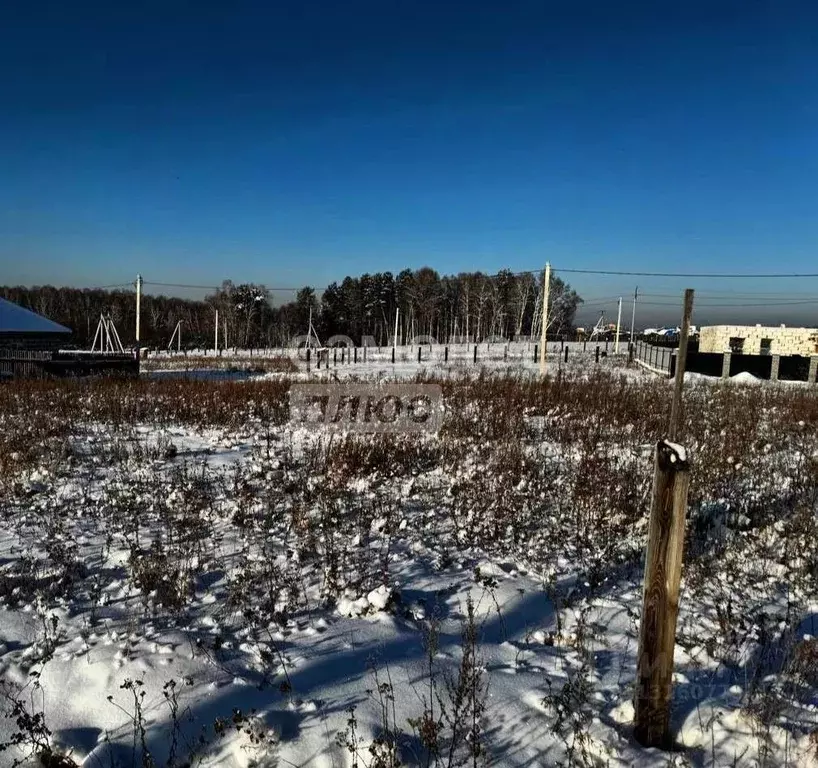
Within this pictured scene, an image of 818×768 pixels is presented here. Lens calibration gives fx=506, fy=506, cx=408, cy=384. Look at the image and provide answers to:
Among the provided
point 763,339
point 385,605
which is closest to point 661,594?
point 385,605

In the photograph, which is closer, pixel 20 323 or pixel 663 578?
pixel 663 578

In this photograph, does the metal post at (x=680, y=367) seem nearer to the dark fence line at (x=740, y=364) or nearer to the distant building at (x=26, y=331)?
the dark fence line at (x=740, y=364)

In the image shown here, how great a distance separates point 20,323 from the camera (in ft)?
71.8

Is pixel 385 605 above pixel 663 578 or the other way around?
the other way around

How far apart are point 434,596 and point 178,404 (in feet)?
29.5

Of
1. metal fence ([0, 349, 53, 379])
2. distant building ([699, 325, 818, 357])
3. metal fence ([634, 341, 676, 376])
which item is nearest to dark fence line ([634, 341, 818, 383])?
metal fence ([634, 341, 676, 376])

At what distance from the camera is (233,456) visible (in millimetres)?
7590

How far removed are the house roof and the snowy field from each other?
17.3 m

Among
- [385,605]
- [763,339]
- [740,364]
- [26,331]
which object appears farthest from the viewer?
[763,339]

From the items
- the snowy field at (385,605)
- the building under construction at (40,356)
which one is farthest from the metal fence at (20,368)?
the snowy field at (385,605)

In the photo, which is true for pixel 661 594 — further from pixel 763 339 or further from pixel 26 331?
pixel 763 339

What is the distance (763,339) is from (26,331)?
5845 cm

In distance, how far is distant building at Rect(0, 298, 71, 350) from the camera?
21.3 metres

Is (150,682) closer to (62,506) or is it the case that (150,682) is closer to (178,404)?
(62,506)
